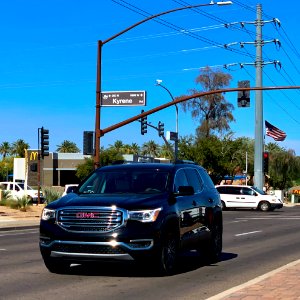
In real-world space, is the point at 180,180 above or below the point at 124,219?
above

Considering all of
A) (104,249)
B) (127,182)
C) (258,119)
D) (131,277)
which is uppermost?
(258,119)

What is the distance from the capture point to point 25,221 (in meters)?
26.6

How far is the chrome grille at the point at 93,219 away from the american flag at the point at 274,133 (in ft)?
149

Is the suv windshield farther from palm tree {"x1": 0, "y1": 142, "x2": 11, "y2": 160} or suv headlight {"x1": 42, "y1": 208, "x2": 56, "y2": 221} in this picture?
palm tree {"x1": 0, "y1": 142, "x2": 11, "y2": 160}

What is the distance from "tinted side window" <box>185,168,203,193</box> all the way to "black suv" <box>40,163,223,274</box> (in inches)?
15.0

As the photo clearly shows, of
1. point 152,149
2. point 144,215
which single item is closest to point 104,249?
point 144,215

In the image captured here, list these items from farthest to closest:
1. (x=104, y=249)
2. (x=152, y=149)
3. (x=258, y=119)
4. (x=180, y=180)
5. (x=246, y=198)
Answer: (x=152, y=149) → (x=258, y=119) → (x=246, y=198) → (x=180, y=180) → (x=104, y=249)

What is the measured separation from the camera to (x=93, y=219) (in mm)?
9609

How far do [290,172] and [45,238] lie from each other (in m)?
73.8

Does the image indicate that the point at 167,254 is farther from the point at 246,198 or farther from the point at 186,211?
the point at 246,198

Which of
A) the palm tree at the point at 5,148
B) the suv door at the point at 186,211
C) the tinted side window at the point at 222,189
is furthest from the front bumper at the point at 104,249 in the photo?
the palm tree at the point at 5,148

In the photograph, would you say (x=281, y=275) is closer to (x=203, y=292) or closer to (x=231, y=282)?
(x=231, y=282)

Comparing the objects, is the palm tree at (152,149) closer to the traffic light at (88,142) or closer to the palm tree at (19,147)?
the palm tree at (19,147)

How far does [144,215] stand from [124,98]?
69.2 ft
